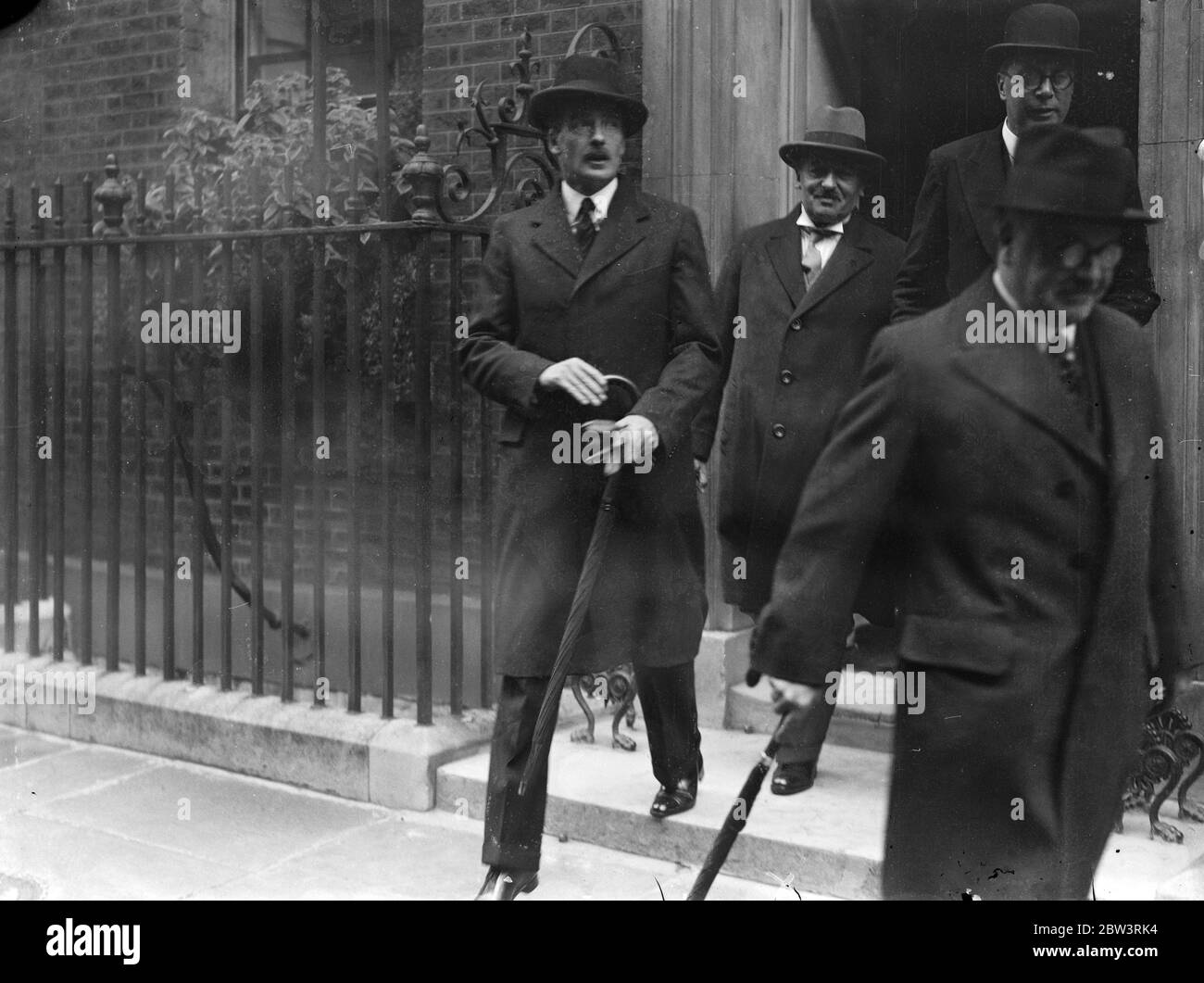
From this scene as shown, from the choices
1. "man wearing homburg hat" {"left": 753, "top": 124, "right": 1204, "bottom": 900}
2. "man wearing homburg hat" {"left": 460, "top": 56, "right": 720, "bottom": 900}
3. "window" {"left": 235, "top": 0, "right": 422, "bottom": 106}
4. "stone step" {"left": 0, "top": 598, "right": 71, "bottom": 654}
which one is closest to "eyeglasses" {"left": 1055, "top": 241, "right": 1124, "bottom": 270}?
"man wearing homburg hat" {"left": 753, "top": 124, "right": 1204, "bottom": 900}

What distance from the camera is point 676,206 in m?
4.53

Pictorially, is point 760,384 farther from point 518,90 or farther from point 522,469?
point 518,90

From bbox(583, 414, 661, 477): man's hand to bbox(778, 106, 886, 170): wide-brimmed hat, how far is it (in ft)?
4.04

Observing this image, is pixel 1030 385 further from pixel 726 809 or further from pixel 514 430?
pixel 726 809

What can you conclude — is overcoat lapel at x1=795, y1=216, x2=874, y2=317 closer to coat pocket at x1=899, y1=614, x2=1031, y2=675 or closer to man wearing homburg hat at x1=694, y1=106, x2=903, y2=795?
man wearing homburg hat at x1=694, y1=106, x2=903, y2=795

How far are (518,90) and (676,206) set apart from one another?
131cm

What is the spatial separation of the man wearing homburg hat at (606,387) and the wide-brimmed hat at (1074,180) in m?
1.56

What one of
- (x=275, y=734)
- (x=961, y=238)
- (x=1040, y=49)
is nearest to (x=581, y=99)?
(x=961, y=238)

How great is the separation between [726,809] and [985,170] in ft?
6.99

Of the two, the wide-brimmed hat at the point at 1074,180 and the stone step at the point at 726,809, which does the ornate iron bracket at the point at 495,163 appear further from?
the wide-brimmed hat at the point at 1074,180

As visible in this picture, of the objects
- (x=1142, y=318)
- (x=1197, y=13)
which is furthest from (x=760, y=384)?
(x=1197, y=13)

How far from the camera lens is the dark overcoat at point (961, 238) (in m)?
4.21
